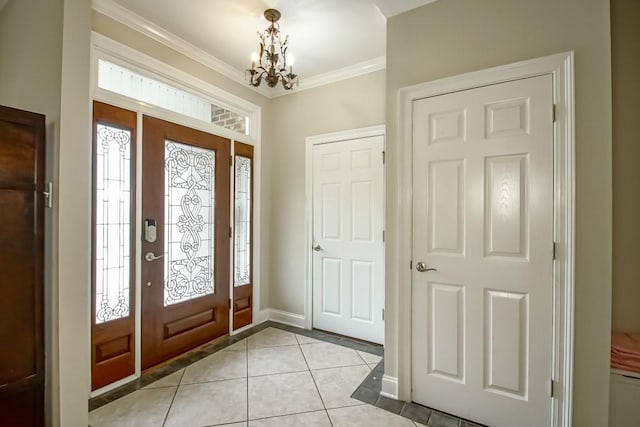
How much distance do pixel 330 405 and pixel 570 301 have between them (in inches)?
62.9

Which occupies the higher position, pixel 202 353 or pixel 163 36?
pixel 163 36

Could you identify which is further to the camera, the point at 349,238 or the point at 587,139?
the point at 349,238

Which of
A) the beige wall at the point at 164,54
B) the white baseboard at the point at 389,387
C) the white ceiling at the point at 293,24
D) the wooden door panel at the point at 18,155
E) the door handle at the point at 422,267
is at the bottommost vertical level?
the white baseboard at the point at 389,387

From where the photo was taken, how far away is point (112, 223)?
7.29 ft

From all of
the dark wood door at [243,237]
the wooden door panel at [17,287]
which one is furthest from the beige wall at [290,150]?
the wooden door panel at [17,287]

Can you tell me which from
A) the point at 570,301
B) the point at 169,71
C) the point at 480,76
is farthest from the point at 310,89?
the point at 570,301

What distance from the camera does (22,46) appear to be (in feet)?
5.81

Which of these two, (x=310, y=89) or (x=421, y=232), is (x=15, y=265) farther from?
(x=310, y=89)

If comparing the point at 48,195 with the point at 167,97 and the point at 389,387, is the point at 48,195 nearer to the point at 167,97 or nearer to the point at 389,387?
the point at 167,97

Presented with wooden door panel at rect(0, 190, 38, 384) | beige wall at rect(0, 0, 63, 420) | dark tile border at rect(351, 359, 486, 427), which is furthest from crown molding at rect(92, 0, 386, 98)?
dark tile border at rect(351, 359, 486, 427)

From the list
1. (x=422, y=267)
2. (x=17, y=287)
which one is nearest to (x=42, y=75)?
(x=17, y=287)

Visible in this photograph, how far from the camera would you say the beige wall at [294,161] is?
3.18 metres

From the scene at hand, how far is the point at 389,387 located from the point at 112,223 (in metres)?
2.37

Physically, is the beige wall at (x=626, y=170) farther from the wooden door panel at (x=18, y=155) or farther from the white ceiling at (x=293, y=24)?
the wooden door panel at (x=18, y=155)
